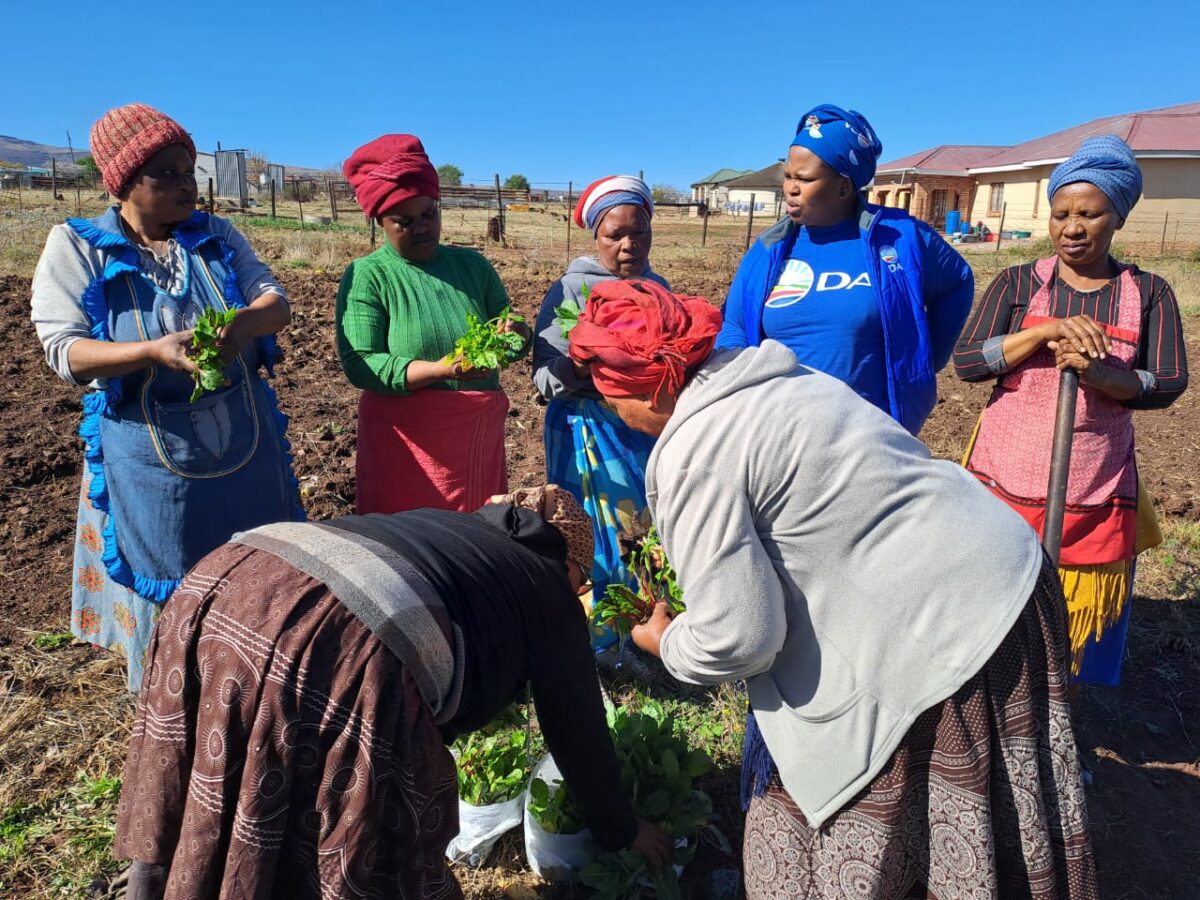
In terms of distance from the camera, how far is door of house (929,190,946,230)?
107ft

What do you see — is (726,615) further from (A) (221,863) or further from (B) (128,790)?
(B) (128,790)

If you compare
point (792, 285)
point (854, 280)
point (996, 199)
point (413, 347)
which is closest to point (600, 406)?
point (413, 347)

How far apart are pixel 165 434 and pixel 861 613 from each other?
206 centimetres

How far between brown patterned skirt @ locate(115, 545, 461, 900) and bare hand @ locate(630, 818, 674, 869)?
78cm

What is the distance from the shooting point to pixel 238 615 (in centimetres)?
154

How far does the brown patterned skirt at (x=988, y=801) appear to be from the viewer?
5.32 feet

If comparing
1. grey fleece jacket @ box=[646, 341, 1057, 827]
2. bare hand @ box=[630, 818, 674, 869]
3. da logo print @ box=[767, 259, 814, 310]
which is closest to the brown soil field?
bare hand @ box=[630, 818, 674, 869]

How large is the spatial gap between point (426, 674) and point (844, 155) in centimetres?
211

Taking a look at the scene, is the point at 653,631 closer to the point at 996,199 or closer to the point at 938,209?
the point at 996,199

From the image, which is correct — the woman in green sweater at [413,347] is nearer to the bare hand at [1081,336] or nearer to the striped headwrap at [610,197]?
the striped headwrap at [610,197]

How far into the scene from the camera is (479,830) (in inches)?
97.6

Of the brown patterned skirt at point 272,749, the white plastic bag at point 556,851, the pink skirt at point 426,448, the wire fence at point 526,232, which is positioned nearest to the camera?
the brown patterned skirt at point 272,749

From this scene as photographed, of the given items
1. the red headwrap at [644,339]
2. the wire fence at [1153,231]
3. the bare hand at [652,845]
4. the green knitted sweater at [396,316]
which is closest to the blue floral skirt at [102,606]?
the green knitted sweater at [396,316]

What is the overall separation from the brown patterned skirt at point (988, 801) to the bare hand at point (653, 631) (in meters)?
0.51
